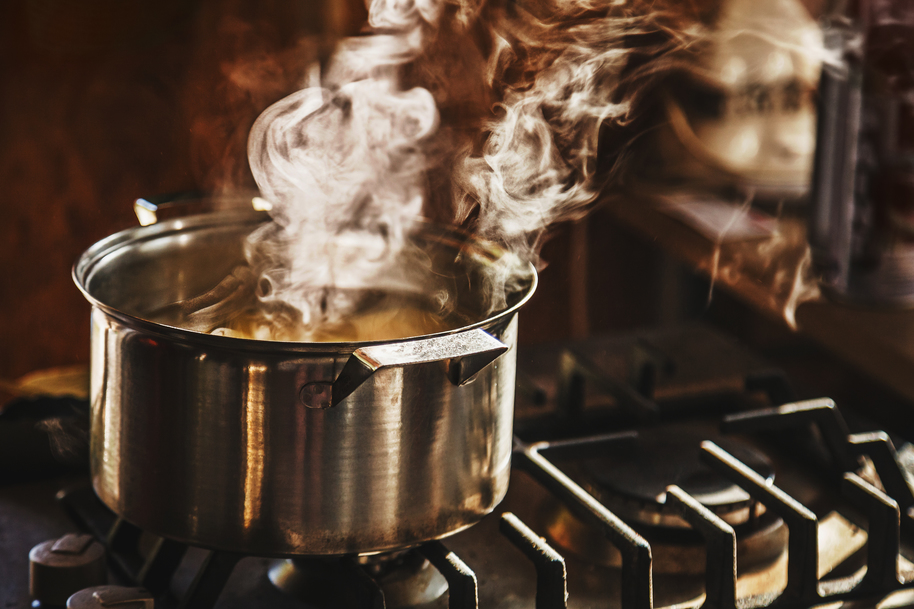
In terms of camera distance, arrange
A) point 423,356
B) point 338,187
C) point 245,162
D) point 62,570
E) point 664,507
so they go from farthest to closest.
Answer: point 245,162, point 338,187, point 664,507, point 62,570, point 423,356

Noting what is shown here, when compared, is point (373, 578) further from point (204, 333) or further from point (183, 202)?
point (183, 202)

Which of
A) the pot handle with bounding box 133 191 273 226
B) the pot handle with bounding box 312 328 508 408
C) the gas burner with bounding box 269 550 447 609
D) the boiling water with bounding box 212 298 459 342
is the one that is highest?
the pot handle with bounding box 133 191 273 226

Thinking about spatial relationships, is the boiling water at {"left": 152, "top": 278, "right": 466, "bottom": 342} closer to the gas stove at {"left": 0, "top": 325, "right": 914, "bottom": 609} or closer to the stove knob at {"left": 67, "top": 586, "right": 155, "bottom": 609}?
the gas stove at {"left": 0, "top": 325, "right": 914, "bottom": 609}

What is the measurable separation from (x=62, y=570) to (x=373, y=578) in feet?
0.74

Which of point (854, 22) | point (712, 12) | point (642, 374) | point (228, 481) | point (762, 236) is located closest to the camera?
point (228, 481)

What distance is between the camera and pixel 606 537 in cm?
68

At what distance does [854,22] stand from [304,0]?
102 centimetres

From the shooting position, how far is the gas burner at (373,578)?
27.0 inches

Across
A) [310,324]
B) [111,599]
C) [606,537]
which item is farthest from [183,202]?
[606,537]

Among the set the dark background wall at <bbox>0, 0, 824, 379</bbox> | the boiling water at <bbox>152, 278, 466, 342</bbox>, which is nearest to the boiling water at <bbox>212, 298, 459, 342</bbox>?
the boiling water at <bbox>152, 278, 466, 342</bbox>

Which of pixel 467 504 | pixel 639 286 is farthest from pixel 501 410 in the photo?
pixel 639 286

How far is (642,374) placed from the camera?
101 cm

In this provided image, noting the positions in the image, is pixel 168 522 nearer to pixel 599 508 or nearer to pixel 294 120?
pixel 599 508

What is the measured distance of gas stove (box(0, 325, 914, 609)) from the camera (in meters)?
0.65
